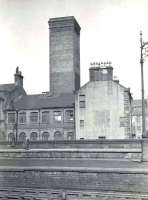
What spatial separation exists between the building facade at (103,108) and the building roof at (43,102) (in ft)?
6.84

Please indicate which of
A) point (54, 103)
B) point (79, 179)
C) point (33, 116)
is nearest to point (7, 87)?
point (33, 116)

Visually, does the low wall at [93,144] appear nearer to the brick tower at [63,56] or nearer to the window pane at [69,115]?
the window pane at [69,115]

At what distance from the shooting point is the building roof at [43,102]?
34.2 meters

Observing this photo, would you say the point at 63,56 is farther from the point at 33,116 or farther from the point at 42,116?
the point at 33,116

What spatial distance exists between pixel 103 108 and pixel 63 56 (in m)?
11.3

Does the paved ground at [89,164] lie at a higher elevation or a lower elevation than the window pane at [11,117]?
lower

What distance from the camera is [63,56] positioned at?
40.2 m

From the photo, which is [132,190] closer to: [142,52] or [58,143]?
[142,52]

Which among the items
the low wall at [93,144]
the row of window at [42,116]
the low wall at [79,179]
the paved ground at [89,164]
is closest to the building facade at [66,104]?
the row of window at [42,116]

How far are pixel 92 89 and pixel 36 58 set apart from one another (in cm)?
2012

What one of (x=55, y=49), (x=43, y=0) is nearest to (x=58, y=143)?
(x=43, y=0)

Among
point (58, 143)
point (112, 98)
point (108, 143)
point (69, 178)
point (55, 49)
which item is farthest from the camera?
point (55, 49)

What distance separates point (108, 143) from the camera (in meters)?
20.8

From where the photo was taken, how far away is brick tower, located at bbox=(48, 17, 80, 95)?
39688 mm
